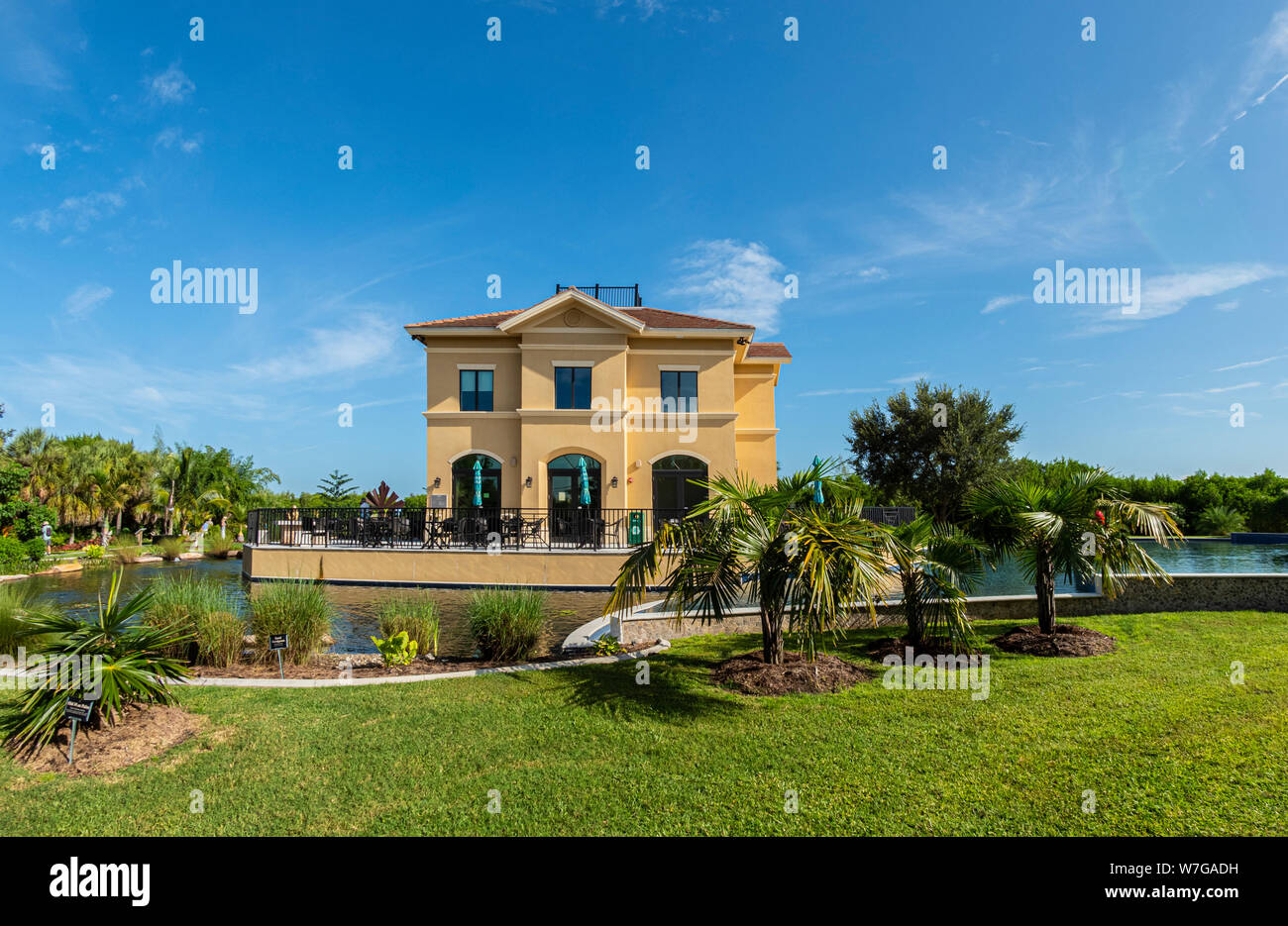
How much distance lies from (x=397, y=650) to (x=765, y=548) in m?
4.84

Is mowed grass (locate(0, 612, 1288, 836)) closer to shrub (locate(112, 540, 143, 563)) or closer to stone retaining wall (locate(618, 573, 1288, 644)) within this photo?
stone retaining wall (locate(618, 573, 1288, 644))

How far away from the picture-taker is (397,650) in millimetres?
7832

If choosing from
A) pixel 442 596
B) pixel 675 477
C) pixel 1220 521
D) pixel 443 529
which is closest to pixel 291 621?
pixel 442 596

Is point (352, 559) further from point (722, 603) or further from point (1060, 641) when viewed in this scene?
point (1060, 641)

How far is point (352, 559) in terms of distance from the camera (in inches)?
692

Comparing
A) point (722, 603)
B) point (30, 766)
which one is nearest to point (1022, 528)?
point (722, 603)

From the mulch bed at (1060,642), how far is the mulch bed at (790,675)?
2.39 m

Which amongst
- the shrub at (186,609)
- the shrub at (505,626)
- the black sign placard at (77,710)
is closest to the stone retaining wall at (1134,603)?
the shrub at (505,626)

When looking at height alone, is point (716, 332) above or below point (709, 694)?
above

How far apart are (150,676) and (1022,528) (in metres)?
9.68

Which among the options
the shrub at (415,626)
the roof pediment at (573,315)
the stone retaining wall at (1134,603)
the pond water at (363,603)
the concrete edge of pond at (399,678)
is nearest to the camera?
the concrete edge of pond at (399,678)

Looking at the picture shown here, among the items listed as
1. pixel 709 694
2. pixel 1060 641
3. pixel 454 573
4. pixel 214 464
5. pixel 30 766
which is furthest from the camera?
pixel 214 464

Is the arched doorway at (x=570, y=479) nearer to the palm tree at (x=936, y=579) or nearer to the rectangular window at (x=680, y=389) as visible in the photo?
the rectangular window at (x=680, y=389)

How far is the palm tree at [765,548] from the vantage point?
19.6ft
